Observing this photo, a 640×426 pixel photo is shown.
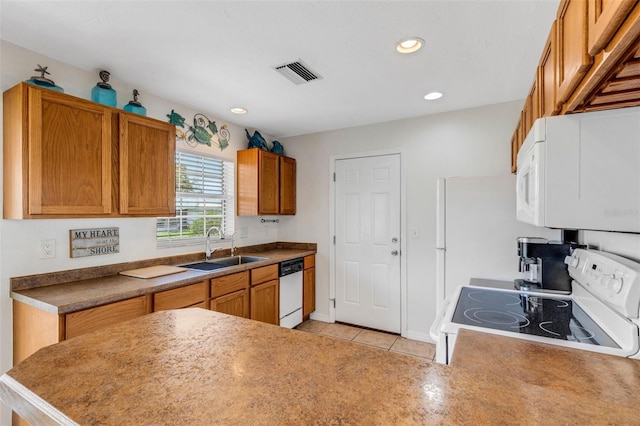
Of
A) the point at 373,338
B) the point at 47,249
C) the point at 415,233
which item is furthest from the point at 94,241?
the point at 415,233

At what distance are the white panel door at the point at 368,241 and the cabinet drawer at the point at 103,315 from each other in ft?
7.54

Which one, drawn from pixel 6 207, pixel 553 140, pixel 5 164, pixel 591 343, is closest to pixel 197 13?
pixel 5 164

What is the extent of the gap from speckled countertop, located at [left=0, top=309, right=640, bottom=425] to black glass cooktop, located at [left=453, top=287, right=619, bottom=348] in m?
0.28

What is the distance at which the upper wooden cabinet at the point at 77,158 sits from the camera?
5.57 feet

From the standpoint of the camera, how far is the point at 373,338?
11.0ft

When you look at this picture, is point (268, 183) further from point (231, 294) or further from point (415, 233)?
point (415, 233)

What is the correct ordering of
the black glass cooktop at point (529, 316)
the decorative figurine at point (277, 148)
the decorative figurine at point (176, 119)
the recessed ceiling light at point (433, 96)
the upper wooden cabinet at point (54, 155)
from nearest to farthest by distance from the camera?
the black glass cooktop at point (529, 316) → the upper wooden cabinet at point (54, 155) → the recessed ceiling light at point (433, 96) → the decorative figurine at point (176, 119) → the decorative figurine at point (277, 148)

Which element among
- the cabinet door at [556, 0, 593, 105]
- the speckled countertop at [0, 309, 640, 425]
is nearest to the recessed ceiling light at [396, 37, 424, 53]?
the cabinet door at [556, 0, 593, 105]

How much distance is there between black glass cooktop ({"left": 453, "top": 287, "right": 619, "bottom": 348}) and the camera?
122cm

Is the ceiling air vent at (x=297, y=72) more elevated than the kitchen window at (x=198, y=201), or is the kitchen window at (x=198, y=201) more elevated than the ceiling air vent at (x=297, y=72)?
the ceiling air vent at (x=297, y=72)

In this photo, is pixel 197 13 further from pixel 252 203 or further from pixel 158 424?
pixel 252 203

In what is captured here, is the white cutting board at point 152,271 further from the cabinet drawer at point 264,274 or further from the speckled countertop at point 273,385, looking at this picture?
the speckled countertop at point 273,385

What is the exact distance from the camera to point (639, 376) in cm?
93

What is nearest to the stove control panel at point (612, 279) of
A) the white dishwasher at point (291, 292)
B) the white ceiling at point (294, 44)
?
the white ceiling at point (294, 44)
